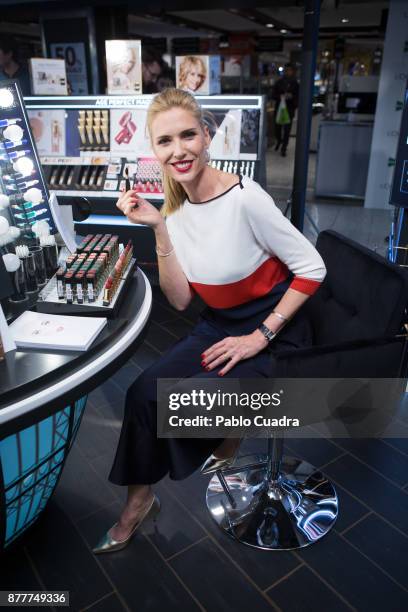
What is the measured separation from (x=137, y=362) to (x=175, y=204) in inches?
58.1

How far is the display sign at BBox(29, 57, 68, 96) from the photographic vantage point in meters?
3.86

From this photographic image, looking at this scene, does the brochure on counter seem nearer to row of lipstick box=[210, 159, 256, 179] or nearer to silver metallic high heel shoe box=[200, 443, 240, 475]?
silver metallic high heel shoe box=[200, 443, 240, 475]

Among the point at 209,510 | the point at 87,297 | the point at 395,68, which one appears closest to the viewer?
the point at 87,297

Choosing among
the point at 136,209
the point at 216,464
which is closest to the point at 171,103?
the point at 136,209

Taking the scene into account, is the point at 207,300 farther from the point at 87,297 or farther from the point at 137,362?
the point at 137,362

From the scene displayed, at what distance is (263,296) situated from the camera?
1736 millimetres

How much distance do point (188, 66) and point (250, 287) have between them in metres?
2.53

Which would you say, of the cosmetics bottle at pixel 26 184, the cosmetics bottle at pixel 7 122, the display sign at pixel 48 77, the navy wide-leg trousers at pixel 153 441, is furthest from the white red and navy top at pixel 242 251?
the display sign at pixel 48 77

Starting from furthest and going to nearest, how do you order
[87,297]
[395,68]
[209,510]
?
1. [395,68]
2. [209,510]
3. [87,297]

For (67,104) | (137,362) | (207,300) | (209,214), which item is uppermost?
(67,104)

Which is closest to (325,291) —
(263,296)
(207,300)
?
(263,296)

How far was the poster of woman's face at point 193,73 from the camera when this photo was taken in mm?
3551

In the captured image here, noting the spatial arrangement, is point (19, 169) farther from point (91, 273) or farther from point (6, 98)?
point (91, 273)

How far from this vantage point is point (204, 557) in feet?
5.72
